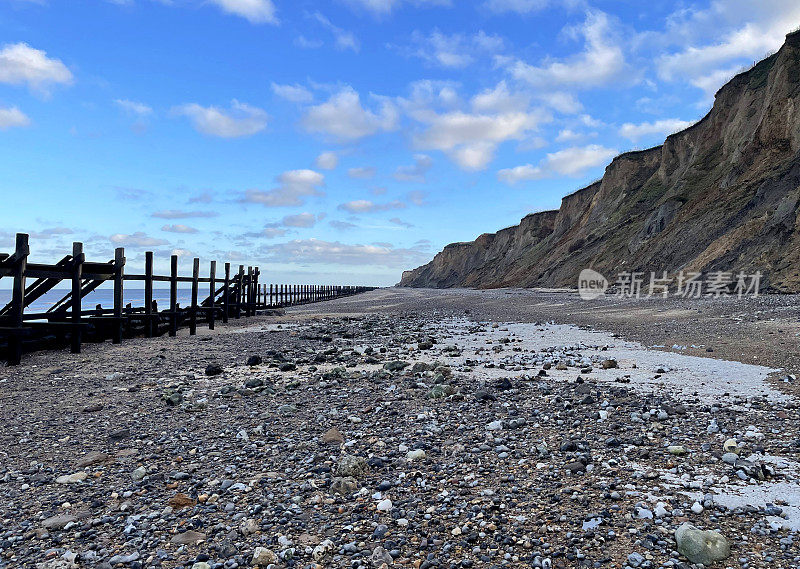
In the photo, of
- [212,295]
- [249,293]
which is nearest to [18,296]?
[212,295]

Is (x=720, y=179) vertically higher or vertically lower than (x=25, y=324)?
higher

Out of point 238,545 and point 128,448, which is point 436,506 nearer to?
point 238,545

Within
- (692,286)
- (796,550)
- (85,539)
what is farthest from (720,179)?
(85,539)

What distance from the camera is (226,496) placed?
453 centimetres

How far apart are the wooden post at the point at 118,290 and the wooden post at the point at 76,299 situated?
2.04 meters

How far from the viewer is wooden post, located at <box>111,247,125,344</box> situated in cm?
1689

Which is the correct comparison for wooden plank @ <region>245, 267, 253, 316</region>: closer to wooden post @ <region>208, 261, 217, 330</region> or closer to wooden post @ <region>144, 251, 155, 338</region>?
wooden post @ <region>208, 261, 217, 330</region>

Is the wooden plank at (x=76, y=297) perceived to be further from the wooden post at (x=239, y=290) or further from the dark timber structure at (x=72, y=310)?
the wooden post at (x=239, y=290)

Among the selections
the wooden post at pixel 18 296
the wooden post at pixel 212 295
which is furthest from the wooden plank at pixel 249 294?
the wooden post at pixel 18 296

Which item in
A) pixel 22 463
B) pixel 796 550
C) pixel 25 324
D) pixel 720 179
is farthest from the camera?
pixel 720 179

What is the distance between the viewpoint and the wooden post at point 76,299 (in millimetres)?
14408

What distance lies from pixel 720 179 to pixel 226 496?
51045mm

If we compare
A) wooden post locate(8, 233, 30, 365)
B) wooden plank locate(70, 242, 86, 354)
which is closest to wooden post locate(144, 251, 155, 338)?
wooden plank locate(70, 242, 86, 354)

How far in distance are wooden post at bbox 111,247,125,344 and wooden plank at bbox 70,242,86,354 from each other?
2.02 m
